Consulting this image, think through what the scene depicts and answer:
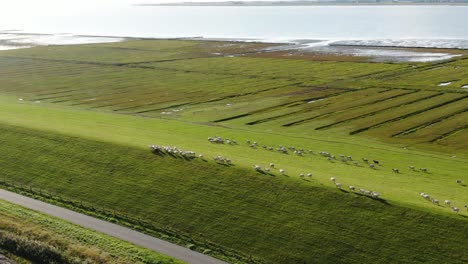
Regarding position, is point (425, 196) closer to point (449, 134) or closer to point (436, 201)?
point (436, 201)

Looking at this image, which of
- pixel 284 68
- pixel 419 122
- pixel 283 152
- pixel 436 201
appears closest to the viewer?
pixel 436 201

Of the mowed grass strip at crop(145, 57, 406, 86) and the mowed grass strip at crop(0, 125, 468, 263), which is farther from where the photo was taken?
the mowed grass strip at crop(145, 57, 406, 86)

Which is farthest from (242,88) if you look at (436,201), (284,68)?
(436,201)

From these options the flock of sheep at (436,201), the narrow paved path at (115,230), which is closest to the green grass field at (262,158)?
the flock of sheep at (436,201)

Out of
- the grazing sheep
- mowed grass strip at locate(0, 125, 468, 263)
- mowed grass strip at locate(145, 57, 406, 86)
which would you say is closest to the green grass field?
mowed grass strip at locate(0, 125, 468, 263)

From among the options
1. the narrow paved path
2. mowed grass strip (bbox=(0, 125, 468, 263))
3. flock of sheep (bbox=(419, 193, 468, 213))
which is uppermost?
flock of sheep (bbox=(419, 193, 468, 213))

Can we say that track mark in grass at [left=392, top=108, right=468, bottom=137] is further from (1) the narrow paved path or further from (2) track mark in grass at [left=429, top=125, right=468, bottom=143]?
(1) the narrow paved path

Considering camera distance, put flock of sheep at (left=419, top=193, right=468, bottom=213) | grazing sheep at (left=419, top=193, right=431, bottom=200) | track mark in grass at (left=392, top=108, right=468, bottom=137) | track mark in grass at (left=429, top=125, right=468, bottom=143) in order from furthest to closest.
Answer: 1. track mark in grass at (left=392, top=108, right=468, bottom=137)
2. track mark in grass at (left=429, top=125, right=468, bottom=143)
3. grazing sheep at (left=419, top=193, right=431, bottom=200)
4. flock of sheep at (left=419, top=193, right=468, bottom=213)
